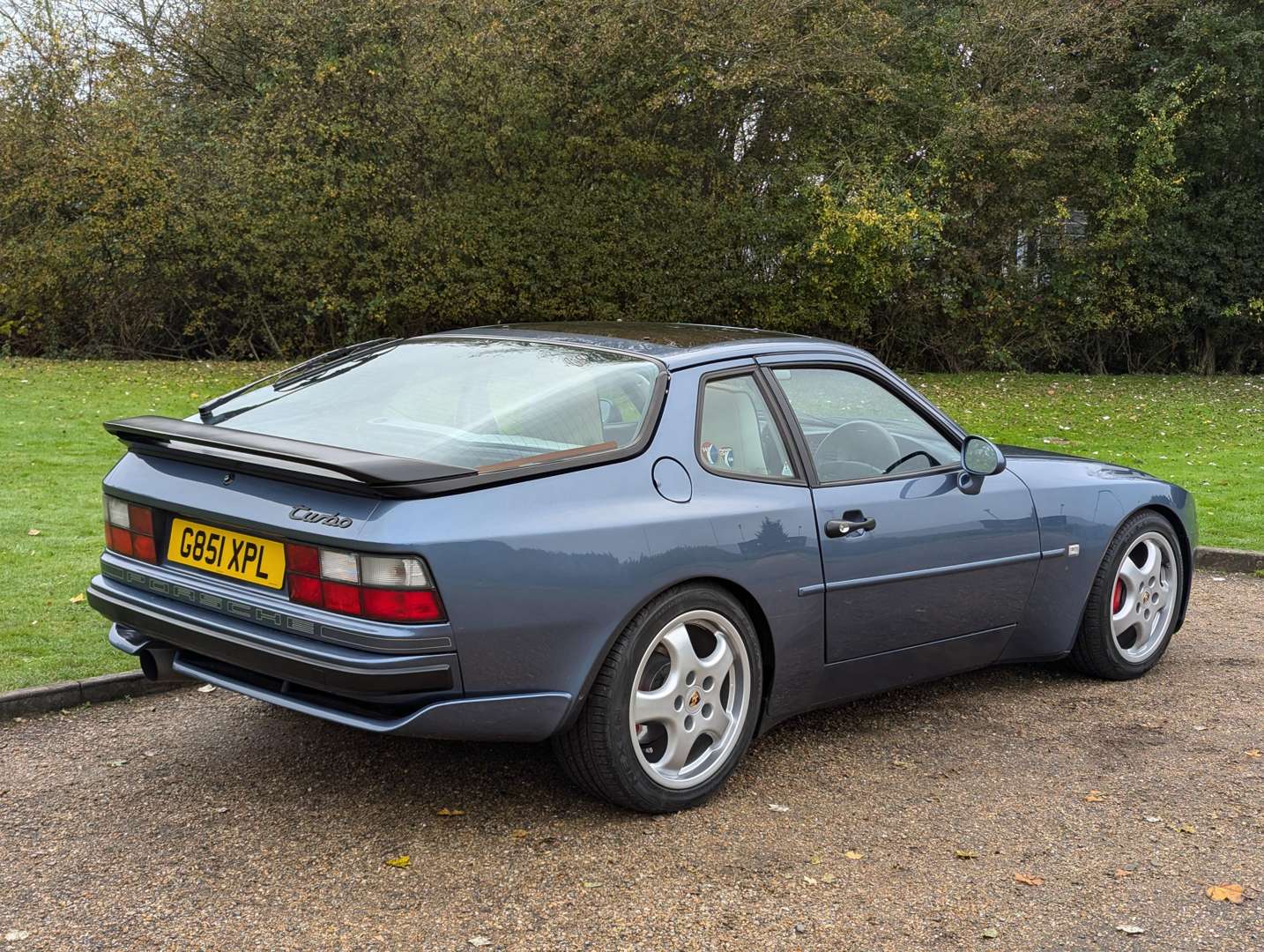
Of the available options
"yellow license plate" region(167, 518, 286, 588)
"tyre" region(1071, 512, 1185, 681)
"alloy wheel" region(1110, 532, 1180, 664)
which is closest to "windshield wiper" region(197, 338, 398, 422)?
"yellow license plate" region(167, 518, 286, 588)

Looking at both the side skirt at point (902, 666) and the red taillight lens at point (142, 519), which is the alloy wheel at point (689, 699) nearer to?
the side skirt at point (902, 666)

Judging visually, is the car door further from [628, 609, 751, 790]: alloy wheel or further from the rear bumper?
the rear bumper

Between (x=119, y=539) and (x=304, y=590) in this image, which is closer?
(x=304, y=590)

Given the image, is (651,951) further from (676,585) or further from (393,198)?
(393,198)

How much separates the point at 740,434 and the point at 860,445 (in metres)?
0.65

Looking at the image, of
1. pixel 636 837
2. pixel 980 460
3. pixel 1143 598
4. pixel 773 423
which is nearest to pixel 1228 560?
pixel 1143 598

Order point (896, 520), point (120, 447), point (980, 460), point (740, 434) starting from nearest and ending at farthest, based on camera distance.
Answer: point (740, 434)
point (896, 520)
point (980, 460)
point (120, 447)

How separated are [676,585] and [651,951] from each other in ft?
3.66

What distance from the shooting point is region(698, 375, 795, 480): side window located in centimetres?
426

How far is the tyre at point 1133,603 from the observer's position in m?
5.46

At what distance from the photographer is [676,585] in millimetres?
3971

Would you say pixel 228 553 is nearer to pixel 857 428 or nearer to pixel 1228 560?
pixel 857 428

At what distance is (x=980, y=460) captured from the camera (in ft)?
16.0

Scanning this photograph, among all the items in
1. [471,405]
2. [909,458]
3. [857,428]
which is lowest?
[909,458]
